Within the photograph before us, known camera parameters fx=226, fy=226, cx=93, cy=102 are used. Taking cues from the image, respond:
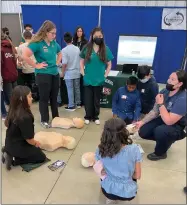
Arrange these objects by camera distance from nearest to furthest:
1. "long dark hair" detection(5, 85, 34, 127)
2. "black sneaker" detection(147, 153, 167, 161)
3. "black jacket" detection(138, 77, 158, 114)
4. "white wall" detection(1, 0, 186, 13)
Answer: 1. "long dark hair" detection(5, 85, 34, 127)
2. "black sneaker" detection(147, 153, 167, 161)
3. "black jacket" detection(138, 77, 158, 114)
4. "white wall" detection(1, 0, 186, 13)

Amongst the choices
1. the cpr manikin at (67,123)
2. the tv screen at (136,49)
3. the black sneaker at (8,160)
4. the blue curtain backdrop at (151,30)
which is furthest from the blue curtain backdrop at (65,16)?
the black sneaker at (8,160)

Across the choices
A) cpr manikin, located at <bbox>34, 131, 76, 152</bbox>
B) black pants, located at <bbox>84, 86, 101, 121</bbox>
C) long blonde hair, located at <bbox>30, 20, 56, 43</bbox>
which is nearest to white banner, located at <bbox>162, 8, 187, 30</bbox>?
black pants, located at <bbox>84, 86, 101, 121</bbox>

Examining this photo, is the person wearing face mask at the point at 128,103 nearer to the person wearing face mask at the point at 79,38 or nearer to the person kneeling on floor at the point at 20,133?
the person kneeling on floor at the point at 20,133

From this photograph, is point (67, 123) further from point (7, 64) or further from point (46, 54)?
point (7, 64)

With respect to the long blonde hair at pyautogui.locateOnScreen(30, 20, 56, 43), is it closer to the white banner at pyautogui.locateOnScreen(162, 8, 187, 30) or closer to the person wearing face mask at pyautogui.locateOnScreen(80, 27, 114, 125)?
the person wearing face mask at pyautogui.locateOnScreen(80, 27, 114, 125)

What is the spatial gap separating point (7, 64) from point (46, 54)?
Answer: 2.67ft

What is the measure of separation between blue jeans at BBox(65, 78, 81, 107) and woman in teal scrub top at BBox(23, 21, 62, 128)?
55 cm

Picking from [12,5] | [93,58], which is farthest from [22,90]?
[12,5]

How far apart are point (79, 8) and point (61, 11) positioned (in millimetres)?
490

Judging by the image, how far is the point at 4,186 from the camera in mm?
2180

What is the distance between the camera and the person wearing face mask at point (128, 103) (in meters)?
3.24

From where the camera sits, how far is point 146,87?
331 centimetres

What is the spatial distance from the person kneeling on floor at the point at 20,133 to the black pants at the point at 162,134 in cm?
128

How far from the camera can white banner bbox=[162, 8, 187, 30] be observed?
5180 millimetres
